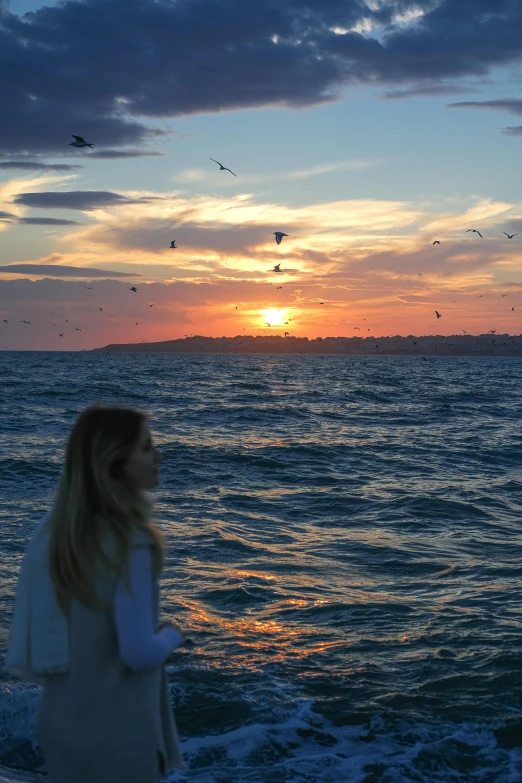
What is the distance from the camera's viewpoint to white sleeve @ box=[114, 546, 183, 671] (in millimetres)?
2150

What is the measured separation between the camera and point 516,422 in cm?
3319

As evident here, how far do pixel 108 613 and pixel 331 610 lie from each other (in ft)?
22.2

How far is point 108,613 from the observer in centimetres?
222

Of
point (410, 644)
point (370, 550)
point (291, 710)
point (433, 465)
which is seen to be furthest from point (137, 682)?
point (433, 465)

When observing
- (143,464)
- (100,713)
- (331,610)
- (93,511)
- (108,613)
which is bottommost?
(331,610)

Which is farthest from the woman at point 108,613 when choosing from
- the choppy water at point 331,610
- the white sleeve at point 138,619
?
the choppy water at point 331,610

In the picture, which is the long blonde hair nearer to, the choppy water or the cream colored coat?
the cream colored coat

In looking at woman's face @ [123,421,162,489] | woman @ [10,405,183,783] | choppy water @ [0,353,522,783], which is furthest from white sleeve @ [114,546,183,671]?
choppy water @ [0,353,522,783]

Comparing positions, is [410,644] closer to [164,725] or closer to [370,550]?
[370,550]

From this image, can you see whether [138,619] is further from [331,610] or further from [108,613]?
[331,610]

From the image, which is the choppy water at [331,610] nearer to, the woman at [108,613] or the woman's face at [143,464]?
the woman at [108,613]

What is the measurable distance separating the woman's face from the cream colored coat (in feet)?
1.02

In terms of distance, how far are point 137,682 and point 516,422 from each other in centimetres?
3283

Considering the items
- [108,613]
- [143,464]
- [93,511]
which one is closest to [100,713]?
[108,613]
